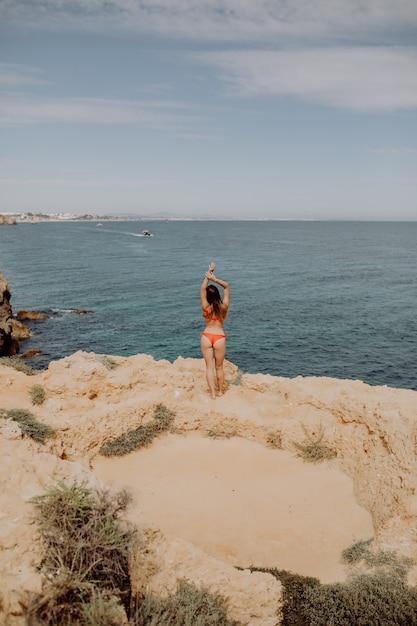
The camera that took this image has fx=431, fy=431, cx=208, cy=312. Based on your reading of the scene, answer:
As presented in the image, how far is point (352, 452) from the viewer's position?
8367mm

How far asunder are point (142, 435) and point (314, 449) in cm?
352

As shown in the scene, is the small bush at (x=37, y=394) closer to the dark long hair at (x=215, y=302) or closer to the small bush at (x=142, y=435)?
the small bush at (x=142, y=435)

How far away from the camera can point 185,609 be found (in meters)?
4.82

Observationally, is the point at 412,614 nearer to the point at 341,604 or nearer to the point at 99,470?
the point at 341,604

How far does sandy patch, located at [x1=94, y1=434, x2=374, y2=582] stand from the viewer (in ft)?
21.1

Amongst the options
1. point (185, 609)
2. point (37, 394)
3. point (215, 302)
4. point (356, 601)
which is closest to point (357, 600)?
point (356, 601)

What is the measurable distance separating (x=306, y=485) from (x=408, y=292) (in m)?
41.7

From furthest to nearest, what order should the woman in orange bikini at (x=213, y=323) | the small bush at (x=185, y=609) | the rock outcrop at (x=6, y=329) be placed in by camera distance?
the rock outcrop at (x=6, y=329)
the woman in orange bikini at (x=213, y=323)
the small bush at (x=185, y=609)

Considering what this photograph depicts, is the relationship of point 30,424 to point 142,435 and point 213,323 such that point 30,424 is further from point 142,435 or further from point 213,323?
point 213,323

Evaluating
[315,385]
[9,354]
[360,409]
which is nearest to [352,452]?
[360,409]

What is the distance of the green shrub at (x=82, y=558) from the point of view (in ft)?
13.1

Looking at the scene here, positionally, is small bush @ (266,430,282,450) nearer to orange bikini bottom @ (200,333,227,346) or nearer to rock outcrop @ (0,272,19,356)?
orange bikini bottom @ (200,333,227,346)

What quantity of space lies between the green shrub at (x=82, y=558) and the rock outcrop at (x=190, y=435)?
18 centimetres

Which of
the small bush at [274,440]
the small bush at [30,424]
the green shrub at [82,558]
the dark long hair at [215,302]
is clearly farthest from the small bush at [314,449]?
the small bush at [30,424]
